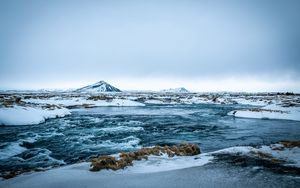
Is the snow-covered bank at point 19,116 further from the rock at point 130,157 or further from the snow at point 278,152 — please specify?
the snow at point 278,152

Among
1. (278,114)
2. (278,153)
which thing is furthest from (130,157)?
(278,114)

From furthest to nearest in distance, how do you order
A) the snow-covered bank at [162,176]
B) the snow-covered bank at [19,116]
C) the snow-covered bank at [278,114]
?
the snow-covered bank at [278,114], the snow-covered bank at [19,116], the snow-covered bank at [162,176]

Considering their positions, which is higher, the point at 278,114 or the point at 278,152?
the point at 278,152

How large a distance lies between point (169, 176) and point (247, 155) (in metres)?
5.36

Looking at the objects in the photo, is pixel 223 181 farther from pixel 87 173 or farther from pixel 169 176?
pixel 87 173

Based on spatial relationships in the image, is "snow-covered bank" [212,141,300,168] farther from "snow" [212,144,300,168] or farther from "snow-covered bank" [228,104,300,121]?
"snow-covered bank" [228,104,300,121]

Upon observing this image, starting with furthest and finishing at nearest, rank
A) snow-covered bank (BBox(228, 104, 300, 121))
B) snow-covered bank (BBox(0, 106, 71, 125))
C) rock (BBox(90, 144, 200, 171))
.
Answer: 1. snow-covered bank (BBox(228, 104, 300, 121))
2. snow-covered bank (BBox(0, 106, 71, 125))
3. rock (BBox(90, 144, 200, 171))

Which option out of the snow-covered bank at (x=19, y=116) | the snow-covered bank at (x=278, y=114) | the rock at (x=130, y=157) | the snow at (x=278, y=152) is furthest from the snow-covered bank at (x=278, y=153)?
the snow-covered bank at (x=19, y=116)

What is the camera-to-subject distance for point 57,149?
60.7 feet

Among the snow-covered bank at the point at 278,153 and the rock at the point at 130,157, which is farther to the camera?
the snow-covered bank at the point at 278,153

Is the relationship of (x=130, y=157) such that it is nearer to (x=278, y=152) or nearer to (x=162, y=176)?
(x=162, y=176)

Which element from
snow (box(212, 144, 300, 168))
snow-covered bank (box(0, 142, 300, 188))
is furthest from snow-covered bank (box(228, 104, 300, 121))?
snow-covered bank (box(0, 142, 300, 188))

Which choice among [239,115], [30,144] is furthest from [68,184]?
[239,115]

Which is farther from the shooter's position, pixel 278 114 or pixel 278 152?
pixel 278 114
